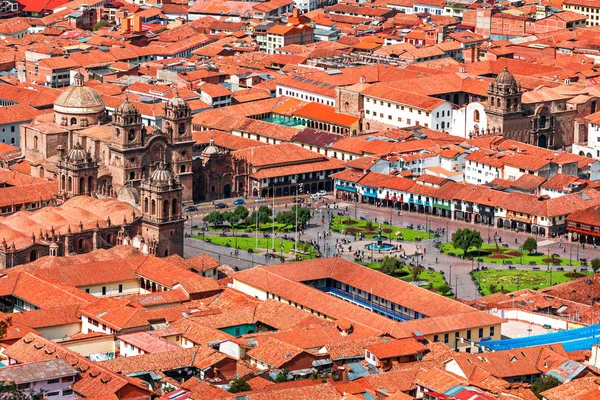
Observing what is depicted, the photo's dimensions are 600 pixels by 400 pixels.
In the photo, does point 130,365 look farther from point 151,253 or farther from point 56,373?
point 151,253

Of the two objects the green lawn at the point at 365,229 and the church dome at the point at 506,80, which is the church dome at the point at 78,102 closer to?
the green lawn at the point at 365,229

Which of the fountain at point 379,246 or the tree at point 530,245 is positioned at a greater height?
the tree at point 530,245

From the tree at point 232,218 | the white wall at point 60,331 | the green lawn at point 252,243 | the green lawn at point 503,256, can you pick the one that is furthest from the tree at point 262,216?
the white wall at point 60,331

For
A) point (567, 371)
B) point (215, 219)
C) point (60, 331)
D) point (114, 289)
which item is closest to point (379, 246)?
point (215, 219)

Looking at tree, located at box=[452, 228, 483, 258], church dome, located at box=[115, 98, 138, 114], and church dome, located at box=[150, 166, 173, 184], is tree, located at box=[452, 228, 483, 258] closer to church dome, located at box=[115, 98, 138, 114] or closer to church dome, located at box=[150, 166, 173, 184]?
church dome, located at box=[150, 166, 173, 184]

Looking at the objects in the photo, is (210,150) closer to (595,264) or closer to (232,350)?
(595,264)

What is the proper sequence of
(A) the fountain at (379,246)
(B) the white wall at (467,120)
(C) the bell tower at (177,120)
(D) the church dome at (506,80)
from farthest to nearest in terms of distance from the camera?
(B) the white wall at (467,120), (D) the church dome at (506,80), (C) the bell tower at (177,120), (A) the fountain at (379,246)

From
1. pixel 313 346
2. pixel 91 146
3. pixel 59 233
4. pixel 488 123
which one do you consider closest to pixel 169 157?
pixel 91 146
